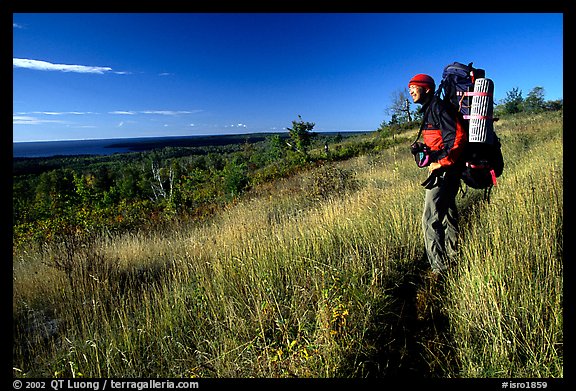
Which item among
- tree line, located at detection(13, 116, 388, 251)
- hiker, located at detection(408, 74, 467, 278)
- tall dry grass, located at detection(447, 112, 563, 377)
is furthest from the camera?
tree line, located at detection(13, 116, 388, 251)

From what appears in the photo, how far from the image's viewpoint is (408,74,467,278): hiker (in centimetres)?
269

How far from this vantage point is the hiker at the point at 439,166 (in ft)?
8.81

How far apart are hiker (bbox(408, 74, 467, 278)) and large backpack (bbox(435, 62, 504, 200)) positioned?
9 centimetres

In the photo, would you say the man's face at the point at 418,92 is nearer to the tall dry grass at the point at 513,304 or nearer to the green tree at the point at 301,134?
the tall dry grass at the point at 513,304

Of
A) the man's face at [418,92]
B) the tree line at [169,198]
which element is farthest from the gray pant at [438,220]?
the tree line at [169,198]

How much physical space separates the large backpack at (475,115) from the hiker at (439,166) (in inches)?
3.4

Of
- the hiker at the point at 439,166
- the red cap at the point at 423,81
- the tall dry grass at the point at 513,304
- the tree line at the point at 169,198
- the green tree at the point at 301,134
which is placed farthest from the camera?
the green tree at the point at 301,134

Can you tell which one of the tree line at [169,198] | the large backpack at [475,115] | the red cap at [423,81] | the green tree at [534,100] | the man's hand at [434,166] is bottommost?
the tree line at [169,198]

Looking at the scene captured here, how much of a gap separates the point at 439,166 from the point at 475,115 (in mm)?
514

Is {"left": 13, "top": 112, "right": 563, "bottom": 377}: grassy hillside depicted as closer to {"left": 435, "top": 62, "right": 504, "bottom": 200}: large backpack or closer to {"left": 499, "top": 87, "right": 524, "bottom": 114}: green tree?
{"left": 435, "top": 62, "right": 504, "bottom": 200}: large backpack

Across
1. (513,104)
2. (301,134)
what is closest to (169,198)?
(301,134)

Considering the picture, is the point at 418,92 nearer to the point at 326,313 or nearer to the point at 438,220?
the point at 438,220

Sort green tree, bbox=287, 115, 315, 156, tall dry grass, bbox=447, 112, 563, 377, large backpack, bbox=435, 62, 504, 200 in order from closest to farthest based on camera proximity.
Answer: tall dry grass, bbox=447, 112, 563, 377 → large backpack, bbox=435, 62, 504, 200 → green tree, bbox=287, 115, 315, 156

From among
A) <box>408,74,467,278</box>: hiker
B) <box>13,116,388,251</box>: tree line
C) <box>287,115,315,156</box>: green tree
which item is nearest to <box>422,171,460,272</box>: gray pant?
<box>408,74,467,278</box>: hiker
